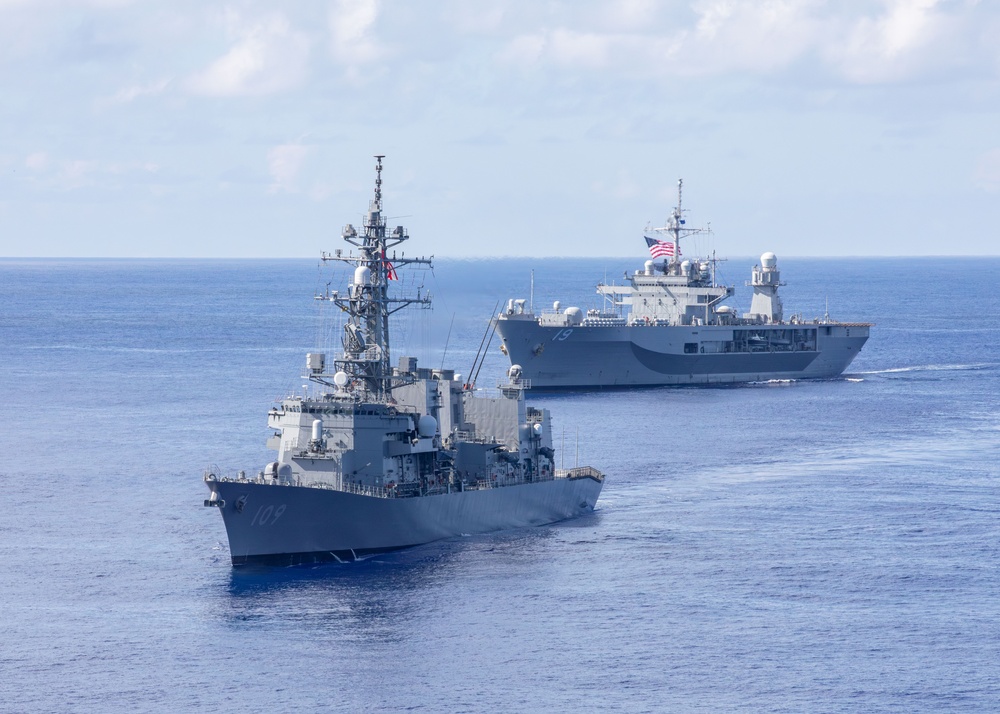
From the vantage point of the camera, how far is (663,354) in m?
92.8

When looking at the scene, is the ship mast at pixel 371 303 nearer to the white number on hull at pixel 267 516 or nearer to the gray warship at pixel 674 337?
the white number on hull at pixel 267 516

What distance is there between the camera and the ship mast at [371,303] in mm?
45562

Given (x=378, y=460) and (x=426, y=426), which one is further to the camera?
(x=426, y=426)

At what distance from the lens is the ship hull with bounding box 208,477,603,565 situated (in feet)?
134

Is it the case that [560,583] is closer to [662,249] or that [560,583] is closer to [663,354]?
[663,354]

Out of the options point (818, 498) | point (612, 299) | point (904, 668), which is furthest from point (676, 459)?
point (612, 299)

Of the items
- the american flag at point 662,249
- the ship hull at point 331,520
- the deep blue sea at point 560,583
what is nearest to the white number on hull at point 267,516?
the ship hull at point 331,520

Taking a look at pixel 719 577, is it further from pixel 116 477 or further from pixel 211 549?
pixel 116 477

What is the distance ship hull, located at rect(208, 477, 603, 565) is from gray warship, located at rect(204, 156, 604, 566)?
0.04 meters

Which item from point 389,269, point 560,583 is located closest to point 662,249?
point 389,269

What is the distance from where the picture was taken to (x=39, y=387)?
281 ft

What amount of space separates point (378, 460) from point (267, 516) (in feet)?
13.4

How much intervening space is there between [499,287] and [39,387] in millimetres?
31901

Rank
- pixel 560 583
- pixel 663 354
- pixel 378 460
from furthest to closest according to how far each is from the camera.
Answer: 1. pixel 663 354
2. pixel 378 460
3. pixel 560 583
